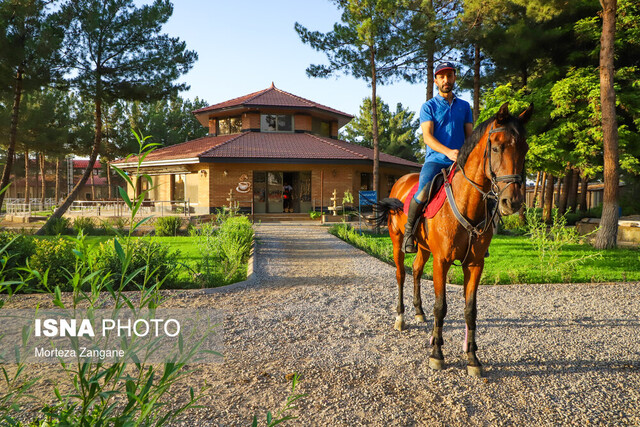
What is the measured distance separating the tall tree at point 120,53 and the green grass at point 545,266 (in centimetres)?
1359

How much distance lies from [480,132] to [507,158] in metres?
0.44

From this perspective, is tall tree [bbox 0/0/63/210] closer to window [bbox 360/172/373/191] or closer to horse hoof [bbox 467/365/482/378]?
horse hoof [bbox 467/365/482/378]

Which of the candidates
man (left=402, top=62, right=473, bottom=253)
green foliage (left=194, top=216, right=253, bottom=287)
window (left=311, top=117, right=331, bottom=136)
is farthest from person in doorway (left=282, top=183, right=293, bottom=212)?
man (left=402, top=62, right=473, bottom=253)

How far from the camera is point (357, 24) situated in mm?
19500

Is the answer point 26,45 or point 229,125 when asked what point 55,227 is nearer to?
point 26,45

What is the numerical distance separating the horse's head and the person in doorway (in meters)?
21.4

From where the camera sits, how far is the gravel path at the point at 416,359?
293 cm

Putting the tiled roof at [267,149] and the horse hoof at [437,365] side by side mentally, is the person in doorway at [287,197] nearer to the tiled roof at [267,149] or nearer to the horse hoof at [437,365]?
the tiled roof at [267,149]

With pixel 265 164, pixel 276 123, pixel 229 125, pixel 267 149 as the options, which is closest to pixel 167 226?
pixel 265 164

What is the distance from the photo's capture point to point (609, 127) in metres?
11.2

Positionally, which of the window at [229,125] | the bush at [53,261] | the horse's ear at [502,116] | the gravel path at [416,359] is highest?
the window at [229,125]

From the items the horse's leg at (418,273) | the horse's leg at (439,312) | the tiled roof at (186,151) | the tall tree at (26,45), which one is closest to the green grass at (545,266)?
the horse's leg at (418,273)

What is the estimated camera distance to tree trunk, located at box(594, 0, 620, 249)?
36.5 feet

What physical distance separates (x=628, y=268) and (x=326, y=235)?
9558mm
